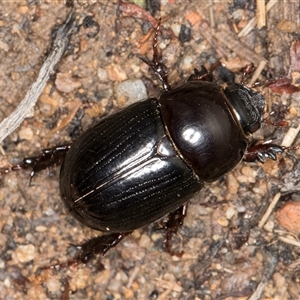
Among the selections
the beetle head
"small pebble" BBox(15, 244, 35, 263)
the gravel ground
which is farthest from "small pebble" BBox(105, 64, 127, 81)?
"small pebble" BBox(15, 244, 35, 263)

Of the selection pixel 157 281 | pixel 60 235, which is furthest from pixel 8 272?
pixel 157 281

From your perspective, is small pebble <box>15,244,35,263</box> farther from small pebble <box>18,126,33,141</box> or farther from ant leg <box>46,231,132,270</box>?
small pebble <box>18,126,33,141</box>

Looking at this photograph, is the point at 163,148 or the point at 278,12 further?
the point at 278,12

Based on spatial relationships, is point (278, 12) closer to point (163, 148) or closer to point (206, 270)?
point (163, 148)

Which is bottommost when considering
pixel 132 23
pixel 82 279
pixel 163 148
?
pixel 82 279

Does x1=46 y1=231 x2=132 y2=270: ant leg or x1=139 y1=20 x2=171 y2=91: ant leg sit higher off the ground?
x1=139 y1=20 x2=171 y2=91: ant leg

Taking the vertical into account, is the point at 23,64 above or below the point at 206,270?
above
